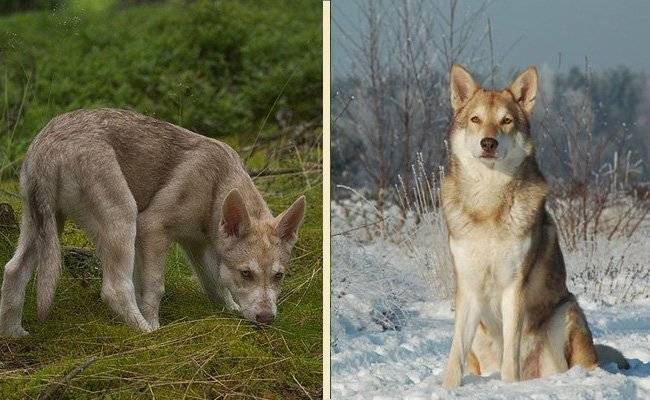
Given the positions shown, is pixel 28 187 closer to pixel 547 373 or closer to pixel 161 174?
pixel 161 174

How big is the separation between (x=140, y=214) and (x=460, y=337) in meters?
1.34

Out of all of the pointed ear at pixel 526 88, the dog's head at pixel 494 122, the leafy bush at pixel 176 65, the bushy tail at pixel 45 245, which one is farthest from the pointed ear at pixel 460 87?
the leafy bush at pixel 176 65

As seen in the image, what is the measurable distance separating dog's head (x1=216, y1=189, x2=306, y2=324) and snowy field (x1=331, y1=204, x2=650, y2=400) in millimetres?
223

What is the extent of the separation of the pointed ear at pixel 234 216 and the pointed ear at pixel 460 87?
93 centimetres

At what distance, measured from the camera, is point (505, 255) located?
4.75 m

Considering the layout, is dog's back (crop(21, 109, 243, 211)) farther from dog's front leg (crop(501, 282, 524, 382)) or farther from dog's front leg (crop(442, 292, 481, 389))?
dog's front leg (crop(501, 282, 524, 382))

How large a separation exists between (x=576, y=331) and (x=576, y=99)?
0.93m

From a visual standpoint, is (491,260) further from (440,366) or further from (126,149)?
(126,149)

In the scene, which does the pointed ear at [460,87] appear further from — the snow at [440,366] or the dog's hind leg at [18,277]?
the dog's hind leg at [18,277]

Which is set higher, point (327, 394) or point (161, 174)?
point (161, 174)

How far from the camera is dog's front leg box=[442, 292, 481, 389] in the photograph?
4828 mm

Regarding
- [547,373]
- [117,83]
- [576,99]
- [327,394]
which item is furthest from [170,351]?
[117,83]

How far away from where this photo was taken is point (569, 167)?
501 centimetres

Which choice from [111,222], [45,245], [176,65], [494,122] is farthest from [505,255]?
[176,65]
